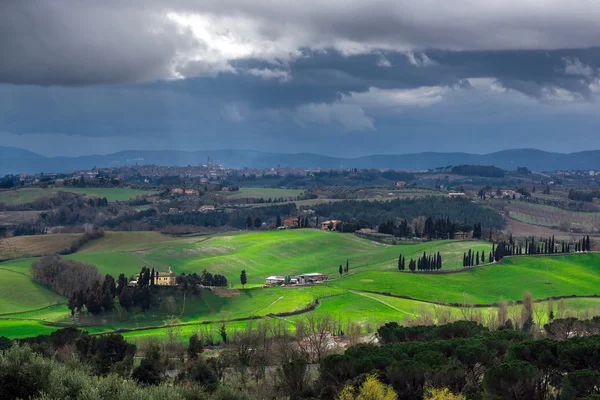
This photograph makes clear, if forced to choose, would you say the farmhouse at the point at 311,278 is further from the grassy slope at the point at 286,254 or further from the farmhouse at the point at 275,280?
the grassy slope at the point at 286,254

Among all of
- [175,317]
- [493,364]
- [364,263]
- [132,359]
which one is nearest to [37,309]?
[175,317]

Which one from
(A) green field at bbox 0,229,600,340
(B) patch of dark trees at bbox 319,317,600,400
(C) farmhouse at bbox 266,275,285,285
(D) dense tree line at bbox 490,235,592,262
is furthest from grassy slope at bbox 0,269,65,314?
(D) dense tree line at bbox 490,235,592,262

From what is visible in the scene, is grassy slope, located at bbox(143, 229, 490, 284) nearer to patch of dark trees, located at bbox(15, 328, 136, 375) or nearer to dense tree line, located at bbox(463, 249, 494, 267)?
dense tree line, located at bbox(463, 249, 494, 267)

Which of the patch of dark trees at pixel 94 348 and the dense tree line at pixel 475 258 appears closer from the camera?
the patch of dark trees at pixel 94 348

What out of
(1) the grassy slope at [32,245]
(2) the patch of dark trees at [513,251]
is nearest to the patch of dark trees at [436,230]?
(2) the patch of dark trees at [513,251]

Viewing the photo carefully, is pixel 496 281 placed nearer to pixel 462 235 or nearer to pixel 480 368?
pixel 462 235

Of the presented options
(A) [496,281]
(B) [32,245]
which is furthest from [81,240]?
(A) [496,281]
